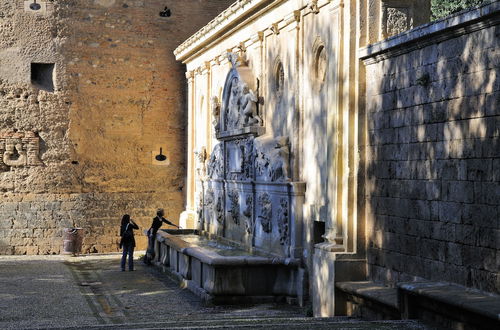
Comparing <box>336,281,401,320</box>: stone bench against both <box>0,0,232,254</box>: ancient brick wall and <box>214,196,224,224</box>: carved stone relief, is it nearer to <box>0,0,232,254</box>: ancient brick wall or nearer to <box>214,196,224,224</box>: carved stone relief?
<box>214,196,224,224</box>: carved stone relief

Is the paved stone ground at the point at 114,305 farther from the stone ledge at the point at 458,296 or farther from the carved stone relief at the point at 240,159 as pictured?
→ the carved stone relief at the point at 240,159

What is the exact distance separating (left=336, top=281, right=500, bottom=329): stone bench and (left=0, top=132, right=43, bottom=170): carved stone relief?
13350mm

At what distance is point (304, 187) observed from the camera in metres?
13.6

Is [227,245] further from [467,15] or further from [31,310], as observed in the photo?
[467,15]

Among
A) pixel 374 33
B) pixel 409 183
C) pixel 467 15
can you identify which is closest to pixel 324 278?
pixel 409 183

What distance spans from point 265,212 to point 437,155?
5.80m

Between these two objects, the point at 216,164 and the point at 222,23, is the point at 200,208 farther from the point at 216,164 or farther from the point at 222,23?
the point at 222,23

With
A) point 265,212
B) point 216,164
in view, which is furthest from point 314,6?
point 216,164

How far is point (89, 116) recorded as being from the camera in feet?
76.2

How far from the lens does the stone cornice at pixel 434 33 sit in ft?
27.6

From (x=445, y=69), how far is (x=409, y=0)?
2447mm

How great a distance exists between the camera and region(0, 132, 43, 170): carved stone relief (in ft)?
73.9

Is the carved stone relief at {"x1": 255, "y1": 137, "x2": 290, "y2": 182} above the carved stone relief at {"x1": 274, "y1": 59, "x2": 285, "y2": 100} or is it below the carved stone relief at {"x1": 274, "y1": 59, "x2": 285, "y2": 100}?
below

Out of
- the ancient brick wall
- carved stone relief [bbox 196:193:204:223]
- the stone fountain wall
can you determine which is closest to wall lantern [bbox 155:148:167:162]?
the ancient brick wall
